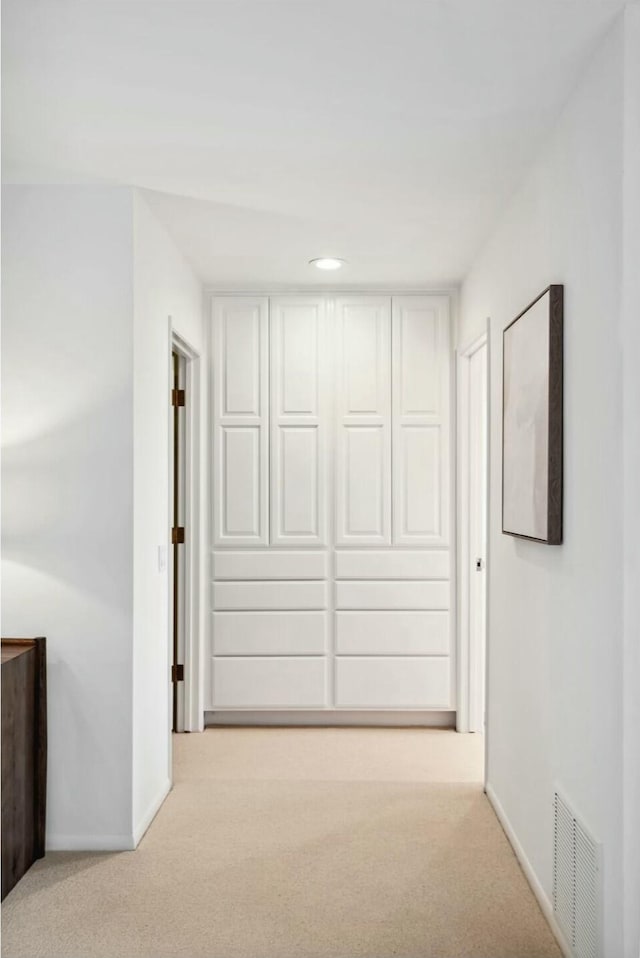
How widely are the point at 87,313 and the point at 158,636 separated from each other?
1.39 m

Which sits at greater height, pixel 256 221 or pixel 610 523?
pixel 256 221

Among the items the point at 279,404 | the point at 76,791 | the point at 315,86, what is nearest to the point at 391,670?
the point at 279,404

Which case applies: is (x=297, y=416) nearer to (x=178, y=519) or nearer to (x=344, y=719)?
(x=178, y=519)

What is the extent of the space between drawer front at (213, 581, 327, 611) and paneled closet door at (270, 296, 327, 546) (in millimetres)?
255

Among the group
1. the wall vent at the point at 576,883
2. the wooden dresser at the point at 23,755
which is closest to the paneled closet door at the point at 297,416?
the wooden dresser at the point at 23,755

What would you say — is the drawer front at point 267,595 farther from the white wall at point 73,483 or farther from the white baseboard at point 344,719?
the white wall at point 73,483

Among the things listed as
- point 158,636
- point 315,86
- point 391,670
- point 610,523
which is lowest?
point 391,670

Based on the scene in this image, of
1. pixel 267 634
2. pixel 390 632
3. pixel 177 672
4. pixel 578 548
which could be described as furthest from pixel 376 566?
pixel 578 548

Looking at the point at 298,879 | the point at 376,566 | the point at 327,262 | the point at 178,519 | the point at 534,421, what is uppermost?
the point at 327,262

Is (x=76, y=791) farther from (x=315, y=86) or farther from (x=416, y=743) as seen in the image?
(x=315, y=86)

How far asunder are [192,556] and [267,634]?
64cm

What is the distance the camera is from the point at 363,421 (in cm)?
479

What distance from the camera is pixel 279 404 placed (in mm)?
4777

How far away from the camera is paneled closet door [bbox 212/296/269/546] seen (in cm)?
476
